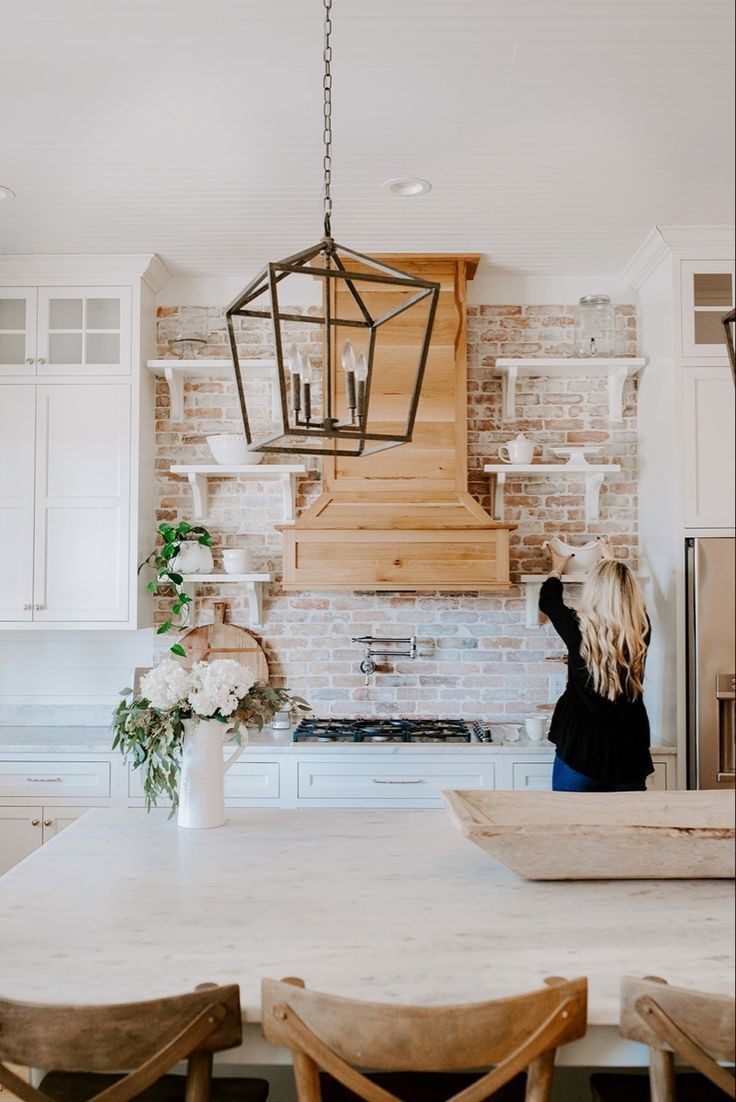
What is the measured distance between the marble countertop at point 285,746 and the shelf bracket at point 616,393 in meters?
1.48

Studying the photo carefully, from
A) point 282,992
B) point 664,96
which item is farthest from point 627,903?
point 664,96

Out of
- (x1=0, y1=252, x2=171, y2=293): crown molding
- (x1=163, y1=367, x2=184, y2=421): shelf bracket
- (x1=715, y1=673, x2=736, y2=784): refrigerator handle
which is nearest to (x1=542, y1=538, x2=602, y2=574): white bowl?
(x1=163, y1=367, x2=184, y2=421): shelf bracket

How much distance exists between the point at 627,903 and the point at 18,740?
273cm

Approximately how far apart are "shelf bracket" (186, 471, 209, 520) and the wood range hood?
546mm

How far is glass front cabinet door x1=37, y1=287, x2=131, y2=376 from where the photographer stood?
12.5 feet

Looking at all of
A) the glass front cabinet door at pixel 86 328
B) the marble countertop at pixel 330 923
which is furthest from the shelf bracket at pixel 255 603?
the marble countertop at pixel 330 923

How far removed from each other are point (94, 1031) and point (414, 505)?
2.64 metres

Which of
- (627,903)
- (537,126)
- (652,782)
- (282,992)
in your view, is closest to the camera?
Result: (282,992)

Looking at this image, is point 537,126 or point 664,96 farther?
point 537,126

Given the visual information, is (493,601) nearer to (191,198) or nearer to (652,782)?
(652,782)

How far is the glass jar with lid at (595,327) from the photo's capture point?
3896mm

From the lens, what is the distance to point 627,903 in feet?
5.64

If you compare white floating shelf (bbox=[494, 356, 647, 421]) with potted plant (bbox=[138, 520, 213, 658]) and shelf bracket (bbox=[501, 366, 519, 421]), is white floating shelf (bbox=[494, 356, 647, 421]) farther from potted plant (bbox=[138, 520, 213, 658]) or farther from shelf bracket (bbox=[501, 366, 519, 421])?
potted plant (bbox=[138, 520, 213, 658])

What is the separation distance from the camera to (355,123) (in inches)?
105
